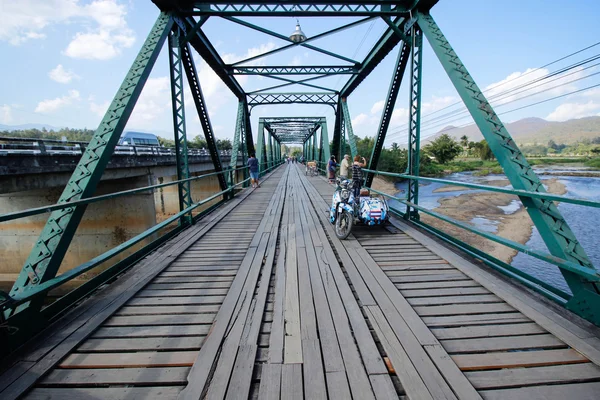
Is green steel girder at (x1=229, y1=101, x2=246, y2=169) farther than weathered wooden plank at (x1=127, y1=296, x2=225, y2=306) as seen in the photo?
Yes

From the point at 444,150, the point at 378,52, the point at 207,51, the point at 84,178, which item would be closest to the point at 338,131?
the point at 378,52

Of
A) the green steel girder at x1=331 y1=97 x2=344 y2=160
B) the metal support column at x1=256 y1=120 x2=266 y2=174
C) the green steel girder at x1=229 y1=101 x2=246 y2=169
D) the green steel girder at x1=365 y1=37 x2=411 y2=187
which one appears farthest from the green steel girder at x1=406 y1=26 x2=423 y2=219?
the metal support column at x1=256 y1=120 x2=266 y2=174

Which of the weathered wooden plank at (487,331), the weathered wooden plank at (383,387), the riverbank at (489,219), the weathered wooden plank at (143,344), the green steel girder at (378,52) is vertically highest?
the green steel girder at (378,52)

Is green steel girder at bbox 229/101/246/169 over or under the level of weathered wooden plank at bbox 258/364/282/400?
over

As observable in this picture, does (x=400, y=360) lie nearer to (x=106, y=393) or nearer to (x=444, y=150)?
(x=106, y=393)

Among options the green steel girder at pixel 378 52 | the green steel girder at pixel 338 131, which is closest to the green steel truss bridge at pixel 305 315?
the green steel girder at pixel 378 52

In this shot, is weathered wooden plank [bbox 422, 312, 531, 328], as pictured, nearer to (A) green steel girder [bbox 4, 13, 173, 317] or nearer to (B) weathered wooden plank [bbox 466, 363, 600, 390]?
(B) weathered wooden plank [bbox 466, 363, 600, 390]

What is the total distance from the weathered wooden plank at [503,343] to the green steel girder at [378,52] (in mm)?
6458

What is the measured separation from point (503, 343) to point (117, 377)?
2785 mm

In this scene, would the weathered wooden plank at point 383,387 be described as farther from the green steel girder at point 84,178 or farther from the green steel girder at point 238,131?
the green steel girder at point 238,131

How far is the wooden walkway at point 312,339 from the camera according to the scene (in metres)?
1.70

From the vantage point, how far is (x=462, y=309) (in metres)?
2.52

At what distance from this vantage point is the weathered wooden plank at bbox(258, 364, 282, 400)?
1.64 meters

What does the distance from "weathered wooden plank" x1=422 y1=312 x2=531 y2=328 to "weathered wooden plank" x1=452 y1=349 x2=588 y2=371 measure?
0.36 m
